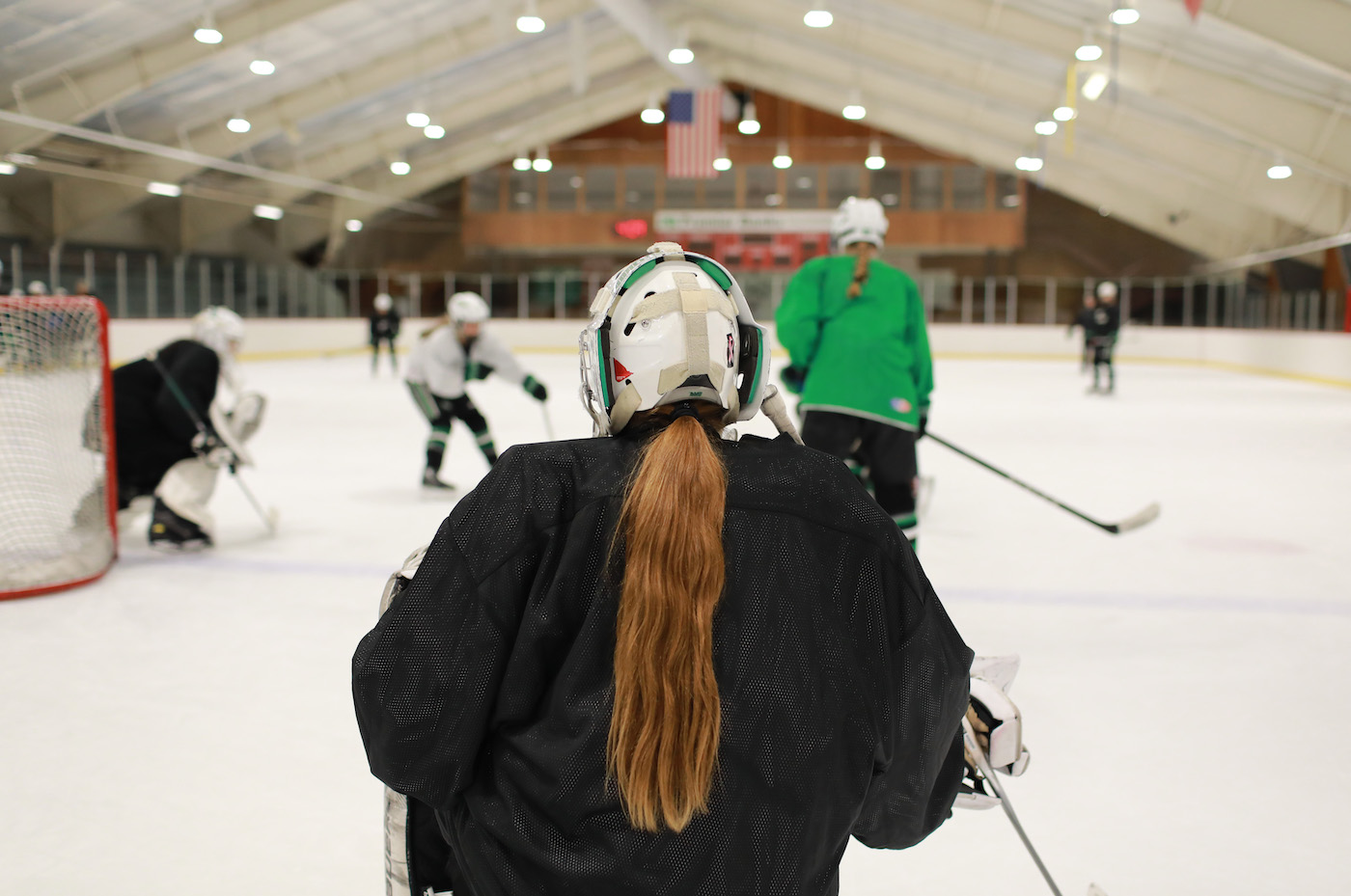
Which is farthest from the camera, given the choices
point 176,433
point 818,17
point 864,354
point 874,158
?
point 874,158

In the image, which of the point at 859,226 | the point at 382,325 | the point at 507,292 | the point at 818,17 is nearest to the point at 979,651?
the point at 859,226

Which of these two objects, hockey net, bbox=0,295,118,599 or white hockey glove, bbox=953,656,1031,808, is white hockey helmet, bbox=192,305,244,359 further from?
white hockey glove, bbox=953,656,1031,808

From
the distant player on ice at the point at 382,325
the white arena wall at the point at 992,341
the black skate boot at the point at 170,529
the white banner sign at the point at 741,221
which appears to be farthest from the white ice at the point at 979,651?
the white banner sign at the point at 741,221

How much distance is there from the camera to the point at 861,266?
3.69 m

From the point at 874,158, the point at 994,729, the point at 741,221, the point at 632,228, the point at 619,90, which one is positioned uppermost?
the point at 619,90

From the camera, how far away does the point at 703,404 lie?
1.18 meters

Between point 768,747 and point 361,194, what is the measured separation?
83.2ft

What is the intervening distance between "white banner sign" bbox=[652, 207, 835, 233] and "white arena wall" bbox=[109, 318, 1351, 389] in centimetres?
333

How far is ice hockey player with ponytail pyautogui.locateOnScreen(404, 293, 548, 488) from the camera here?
20.5 ft

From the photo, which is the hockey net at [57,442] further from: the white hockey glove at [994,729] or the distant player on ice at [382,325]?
the distant player on ice at [382,325]

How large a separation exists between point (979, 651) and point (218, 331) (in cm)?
A: 325

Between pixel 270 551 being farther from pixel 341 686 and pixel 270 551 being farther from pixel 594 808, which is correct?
pixel 594 808

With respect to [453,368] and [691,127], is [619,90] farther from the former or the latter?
[453,368]

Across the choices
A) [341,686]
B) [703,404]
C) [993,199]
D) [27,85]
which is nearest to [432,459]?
[341,686]
